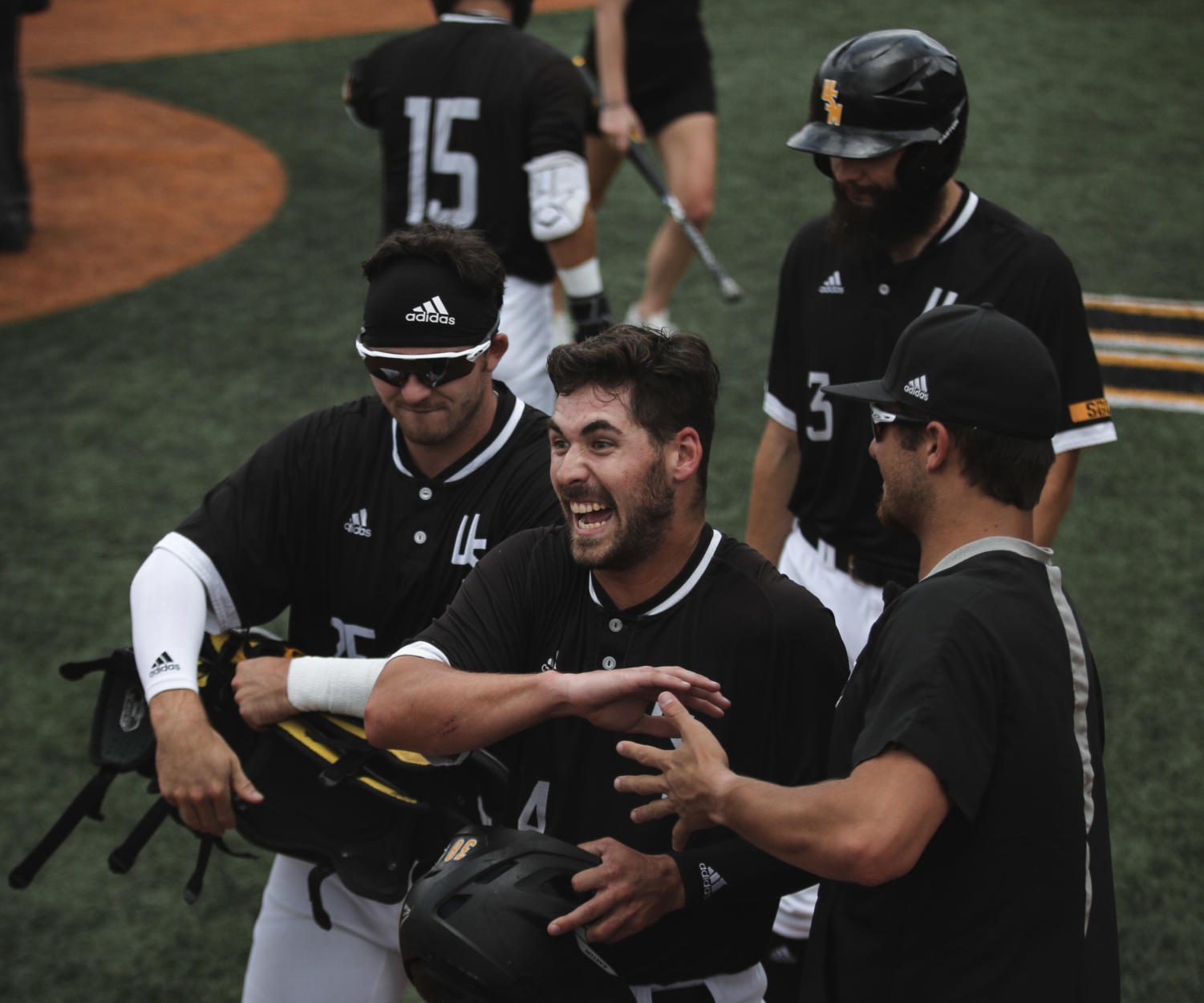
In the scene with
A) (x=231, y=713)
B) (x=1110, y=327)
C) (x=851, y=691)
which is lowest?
(x=1110, y=327)

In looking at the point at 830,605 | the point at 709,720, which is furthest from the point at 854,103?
the point at 709,720

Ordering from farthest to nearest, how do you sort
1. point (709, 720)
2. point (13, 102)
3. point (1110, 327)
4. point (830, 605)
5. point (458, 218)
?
point (13, 102)
point (1110, 327)
point (458, 218)
point (830, 605)
point (709, 720)

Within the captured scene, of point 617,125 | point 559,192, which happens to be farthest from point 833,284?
point 617,125

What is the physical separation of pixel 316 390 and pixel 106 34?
826 cm

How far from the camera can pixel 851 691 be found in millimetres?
2080

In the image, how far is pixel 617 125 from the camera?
5.82m

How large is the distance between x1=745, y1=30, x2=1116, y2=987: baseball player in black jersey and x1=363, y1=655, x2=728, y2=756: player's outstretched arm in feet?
3.94

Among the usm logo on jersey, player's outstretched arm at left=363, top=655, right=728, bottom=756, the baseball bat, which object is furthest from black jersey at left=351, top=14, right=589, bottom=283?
player's outstretched arm at left=363, top=655, right=728, bottom=756

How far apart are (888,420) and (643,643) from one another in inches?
23.2

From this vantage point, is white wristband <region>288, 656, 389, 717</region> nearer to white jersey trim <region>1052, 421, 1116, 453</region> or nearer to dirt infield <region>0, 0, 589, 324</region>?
white jersey trim <region>1052, 421, 1116, 453</region>

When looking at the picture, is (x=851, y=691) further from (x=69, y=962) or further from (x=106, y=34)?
(x=106, y=34)

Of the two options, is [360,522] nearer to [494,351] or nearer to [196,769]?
[494,351]

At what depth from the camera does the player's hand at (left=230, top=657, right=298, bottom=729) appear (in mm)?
2712

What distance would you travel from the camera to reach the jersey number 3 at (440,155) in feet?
14.5
